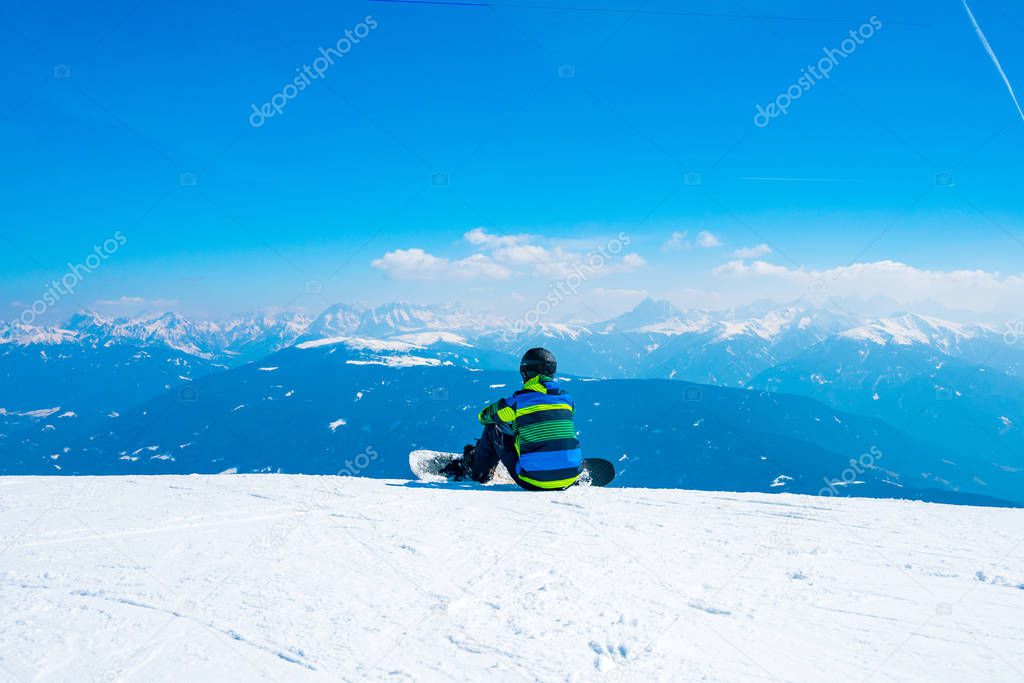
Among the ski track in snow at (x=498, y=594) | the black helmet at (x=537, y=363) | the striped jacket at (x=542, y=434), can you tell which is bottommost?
the ski track in snow at (x=498, y=594)

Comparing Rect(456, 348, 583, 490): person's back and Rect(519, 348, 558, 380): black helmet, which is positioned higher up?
Rect(519, 348, 558, 380): black helmet

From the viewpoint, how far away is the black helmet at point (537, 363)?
8.96 m

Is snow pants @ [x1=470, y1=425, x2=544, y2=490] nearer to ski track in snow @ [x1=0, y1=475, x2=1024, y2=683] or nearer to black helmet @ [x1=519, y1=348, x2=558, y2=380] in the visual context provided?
black helmet @ [x1=519, y1=348, x2=558, y2=380]

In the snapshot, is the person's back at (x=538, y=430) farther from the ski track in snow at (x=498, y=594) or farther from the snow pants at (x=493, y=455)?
the ski track in snow at (x=498, y=594)

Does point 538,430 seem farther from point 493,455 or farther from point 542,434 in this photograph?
point 493,455

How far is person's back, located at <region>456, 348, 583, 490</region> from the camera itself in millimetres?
8703

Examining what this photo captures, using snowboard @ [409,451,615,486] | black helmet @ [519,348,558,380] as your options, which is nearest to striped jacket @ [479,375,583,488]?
black helmet @ [519,348,558,380]

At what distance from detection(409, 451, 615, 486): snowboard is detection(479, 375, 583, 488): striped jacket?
1.66 m

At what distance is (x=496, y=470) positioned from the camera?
10.6 metres

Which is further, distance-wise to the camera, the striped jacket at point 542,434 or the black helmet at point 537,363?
the black helmet at point 537,363

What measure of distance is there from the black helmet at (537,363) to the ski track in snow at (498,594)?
243 centimetres

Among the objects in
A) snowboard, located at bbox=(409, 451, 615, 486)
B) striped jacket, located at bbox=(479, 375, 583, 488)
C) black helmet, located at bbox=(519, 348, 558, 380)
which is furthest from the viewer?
snowboard, located at bbox=(409, 451, 615, 486)

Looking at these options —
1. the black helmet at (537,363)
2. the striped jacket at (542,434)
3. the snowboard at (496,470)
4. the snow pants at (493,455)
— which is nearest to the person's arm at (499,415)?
the striped jacket at (542,434)

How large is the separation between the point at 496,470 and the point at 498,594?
6.50m
